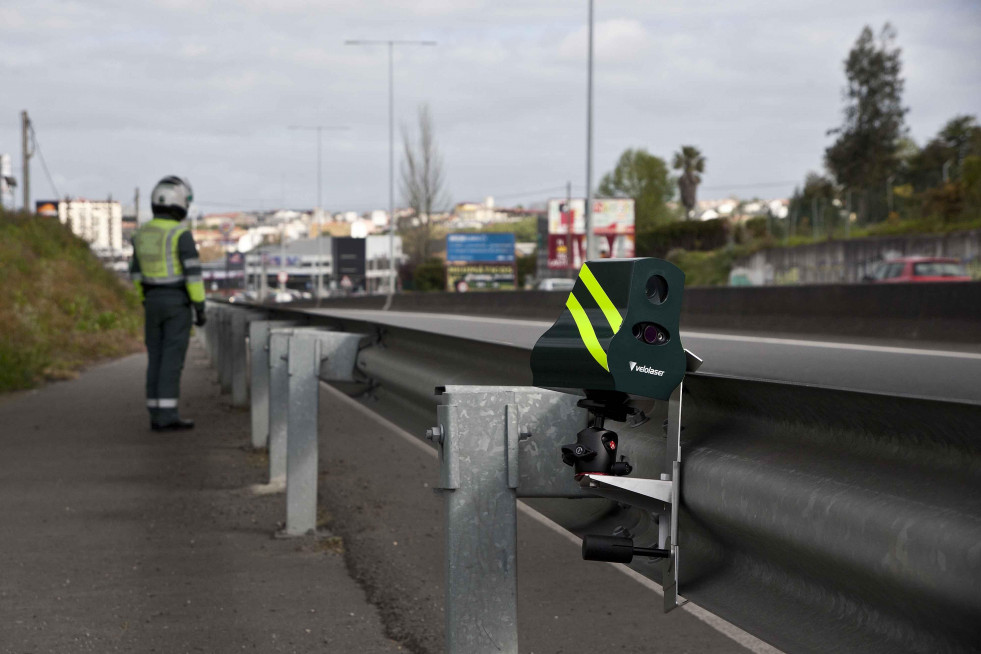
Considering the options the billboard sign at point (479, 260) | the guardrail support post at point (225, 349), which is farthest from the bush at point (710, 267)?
the guardrail support post at point (225, 349)

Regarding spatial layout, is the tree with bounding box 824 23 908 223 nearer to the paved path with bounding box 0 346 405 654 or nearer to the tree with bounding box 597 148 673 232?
the tree with bounding box 597 148 673 232

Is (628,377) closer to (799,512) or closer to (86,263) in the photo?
(799,512)

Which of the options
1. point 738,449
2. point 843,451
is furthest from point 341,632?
point 843,451

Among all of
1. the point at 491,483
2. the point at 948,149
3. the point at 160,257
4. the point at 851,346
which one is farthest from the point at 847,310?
the point at 948,149

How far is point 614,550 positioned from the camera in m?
2.42

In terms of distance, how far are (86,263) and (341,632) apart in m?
30.6

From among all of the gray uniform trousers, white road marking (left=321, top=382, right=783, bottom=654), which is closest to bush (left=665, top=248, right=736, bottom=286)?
the gray uniform trousers

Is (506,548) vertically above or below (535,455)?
below

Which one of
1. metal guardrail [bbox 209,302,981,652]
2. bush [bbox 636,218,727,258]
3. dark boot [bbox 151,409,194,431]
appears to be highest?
bush [bbox 636,218,727,258]

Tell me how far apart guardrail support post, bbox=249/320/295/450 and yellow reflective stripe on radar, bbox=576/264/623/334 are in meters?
6.11

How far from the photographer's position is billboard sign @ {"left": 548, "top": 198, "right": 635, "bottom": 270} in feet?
283

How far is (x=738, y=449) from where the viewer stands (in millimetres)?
2348

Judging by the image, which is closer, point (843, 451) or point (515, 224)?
point (843, 451)

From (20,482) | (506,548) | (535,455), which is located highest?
(535,455)
